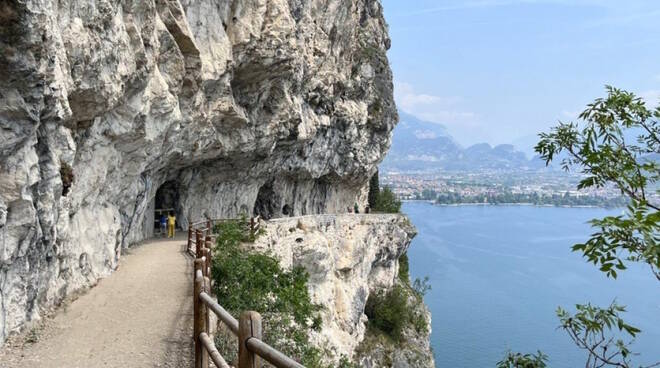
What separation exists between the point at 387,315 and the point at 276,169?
1219 cm

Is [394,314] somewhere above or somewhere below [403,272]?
below

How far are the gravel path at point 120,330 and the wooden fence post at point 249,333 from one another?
10.9ft

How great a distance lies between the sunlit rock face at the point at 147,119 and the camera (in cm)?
773

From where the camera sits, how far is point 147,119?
1463 cm

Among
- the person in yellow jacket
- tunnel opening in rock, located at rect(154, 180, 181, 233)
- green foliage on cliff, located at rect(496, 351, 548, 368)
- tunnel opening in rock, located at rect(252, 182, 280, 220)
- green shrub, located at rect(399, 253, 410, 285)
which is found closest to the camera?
green foliage on cliff, located at rect(496, 351, 548, 368)

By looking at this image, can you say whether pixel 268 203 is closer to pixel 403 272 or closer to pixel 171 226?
pixel 171 226

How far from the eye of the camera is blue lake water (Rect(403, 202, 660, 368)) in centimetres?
4606

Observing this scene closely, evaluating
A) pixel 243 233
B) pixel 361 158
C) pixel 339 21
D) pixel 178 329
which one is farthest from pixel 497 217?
pixel 178 329

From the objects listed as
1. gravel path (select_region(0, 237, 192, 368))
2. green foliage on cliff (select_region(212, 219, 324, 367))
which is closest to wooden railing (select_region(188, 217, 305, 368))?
gravel path (select_region(0, 237, 192, 368))

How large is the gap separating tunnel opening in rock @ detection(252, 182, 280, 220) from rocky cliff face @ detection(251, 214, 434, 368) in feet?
20.1

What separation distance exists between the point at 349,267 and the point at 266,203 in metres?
8.44

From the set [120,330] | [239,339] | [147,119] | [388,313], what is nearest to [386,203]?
[388,313]

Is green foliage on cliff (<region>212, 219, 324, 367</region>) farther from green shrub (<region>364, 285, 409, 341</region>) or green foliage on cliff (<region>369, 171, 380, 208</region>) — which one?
green foliage on cliff (<region>369, 171, 380, 208</region>)

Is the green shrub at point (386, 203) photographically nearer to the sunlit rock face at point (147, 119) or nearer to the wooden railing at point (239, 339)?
the sunlit rock face at point (147, 119)
